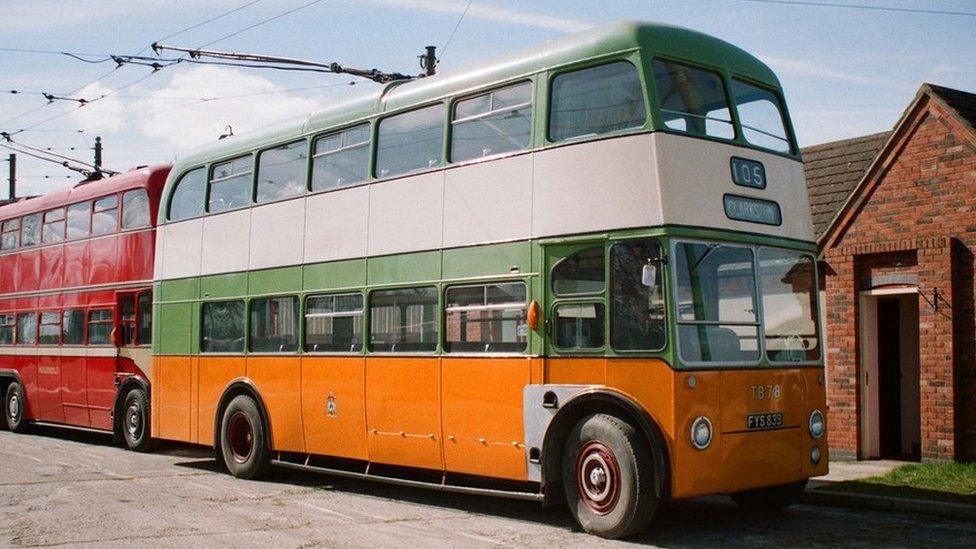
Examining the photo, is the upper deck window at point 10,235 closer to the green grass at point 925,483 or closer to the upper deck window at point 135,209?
the upper deck window at point 135,209

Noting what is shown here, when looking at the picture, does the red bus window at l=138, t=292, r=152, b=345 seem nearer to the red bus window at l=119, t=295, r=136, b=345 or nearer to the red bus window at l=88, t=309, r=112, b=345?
the red bus window at l=119, t=295, r=136, b=345

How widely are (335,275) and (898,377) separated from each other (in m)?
8.43

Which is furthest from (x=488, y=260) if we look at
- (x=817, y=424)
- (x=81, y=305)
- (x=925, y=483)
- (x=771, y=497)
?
(x=81, y=305)

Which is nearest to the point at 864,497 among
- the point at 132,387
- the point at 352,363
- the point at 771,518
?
the point at 771,518

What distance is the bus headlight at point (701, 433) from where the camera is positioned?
873cm

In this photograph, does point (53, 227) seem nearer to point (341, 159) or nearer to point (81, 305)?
point (81, 305)

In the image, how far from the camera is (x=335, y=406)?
483 inches

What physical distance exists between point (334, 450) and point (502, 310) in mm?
3356

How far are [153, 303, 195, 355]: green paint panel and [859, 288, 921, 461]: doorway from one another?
9453 mm

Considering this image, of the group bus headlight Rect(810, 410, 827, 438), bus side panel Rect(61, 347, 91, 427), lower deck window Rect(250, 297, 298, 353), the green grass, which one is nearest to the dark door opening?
the green grass

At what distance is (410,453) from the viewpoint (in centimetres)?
1113

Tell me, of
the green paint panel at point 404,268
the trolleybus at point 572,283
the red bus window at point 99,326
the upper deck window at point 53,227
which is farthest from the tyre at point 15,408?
the green paint panel at point 404,268

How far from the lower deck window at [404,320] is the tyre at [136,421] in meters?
6.67

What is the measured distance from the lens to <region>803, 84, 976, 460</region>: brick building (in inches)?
529
